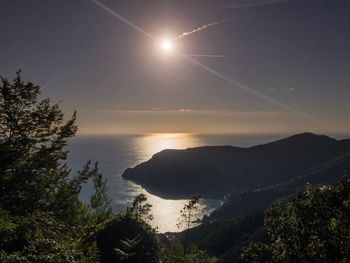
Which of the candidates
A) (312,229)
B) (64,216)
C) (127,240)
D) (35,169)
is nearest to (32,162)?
(35,169)

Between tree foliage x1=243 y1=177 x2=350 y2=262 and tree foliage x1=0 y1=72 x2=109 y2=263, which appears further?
tree foliage x1=0 y1=72 x2=109 y2=263

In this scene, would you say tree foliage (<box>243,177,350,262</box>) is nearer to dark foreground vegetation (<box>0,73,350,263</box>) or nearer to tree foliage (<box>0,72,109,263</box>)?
A: dark foreground vegetation (<box>0,73,350,263</box>)

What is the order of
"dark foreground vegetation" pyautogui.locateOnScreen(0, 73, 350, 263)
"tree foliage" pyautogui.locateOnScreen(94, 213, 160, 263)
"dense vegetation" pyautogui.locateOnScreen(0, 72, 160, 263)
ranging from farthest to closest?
"tree foliage" pyautogui.locateOnScreen(94, 213, 160, 263) < "dense vegetation" pyautogui.locateOnScreen(0, 72, 160, 263) < "dark foreground vegetation" pyautogui.locateOnScreen(0, 73, 350, 263)

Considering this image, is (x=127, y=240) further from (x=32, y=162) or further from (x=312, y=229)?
(x=312, y=229)

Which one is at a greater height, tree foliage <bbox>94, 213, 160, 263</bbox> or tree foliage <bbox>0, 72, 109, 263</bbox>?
tree foliage <bbox>0, 72, 109, 263</bbox>

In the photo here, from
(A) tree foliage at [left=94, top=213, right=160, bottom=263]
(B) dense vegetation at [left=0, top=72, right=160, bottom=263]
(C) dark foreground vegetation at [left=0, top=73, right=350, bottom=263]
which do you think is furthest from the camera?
(A) tree foliage at [left=94, top=213, right=160, bottom=263]

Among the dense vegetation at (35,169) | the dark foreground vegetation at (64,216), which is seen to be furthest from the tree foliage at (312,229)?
the dense vegetation at (35,169)

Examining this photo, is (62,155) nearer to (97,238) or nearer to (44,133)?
(44,133)

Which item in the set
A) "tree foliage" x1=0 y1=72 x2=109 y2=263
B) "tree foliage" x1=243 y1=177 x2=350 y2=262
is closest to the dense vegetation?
"tree foliage" x1=0 y1=72 x2=109 y2=263
